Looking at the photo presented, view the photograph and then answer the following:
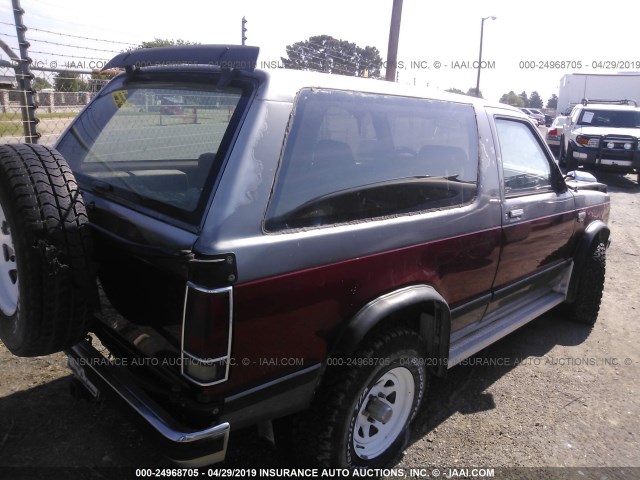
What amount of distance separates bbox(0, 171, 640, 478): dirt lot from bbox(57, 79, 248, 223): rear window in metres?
0.95

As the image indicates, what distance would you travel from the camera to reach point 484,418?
3008mm

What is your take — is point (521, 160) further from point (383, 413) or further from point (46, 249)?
point (46, 249)

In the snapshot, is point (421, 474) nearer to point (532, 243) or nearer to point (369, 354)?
point (369, 354)

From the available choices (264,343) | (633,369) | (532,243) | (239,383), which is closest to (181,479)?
(239,383)

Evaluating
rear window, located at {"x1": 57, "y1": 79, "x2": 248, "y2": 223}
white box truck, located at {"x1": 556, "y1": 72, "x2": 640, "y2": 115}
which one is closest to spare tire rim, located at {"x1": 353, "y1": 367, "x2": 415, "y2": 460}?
rear window, located at {"x1": 57, "y1": 79, "x2": 248, "y2": 223}

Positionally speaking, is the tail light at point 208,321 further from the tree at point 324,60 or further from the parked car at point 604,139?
the parked car at point 604,139

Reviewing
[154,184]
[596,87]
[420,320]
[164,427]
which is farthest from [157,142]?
[596,87]

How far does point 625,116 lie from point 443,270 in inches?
515

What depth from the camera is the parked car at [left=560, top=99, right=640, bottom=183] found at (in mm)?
11648

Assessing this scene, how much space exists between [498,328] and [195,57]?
2.49 metres

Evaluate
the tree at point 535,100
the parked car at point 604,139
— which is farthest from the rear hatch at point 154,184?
the tree at point 535,100

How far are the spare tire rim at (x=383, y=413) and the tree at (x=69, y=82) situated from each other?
523cm

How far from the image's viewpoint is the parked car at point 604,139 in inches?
459

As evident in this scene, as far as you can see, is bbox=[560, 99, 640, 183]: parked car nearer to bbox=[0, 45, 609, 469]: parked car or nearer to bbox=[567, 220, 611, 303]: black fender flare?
bbox=[567, 220, 611, 303]: black fender flare
